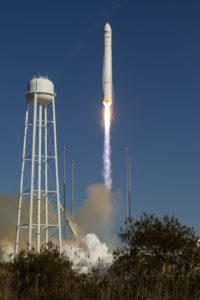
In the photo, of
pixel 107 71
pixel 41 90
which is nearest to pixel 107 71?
pixel 107 71

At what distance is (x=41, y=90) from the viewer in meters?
68.1

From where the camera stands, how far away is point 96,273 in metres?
19.8

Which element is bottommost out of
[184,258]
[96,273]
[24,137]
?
[96,273]

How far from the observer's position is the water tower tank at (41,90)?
6800 centimetres

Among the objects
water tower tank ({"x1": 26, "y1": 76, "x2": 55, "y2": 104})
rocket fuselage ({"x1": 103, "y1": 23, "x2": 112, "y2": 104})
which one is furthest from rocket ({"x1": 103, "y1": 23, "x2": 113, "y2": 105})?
water tower tank ({"x1": 26, "y1": 76, "x2": 55, "y2": 104})

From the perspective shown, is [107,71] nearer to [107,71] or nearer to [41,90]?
[107,71]

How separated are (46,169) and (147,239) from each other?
A: 18495mm

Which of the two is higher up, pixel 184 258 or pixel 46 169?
pixel 46 169

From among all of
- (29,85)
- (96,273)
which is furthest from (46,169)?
(96,273)

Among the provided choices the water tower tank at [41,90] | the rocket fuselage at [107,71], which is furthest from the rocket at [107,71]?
the water tower tank at [41,90]

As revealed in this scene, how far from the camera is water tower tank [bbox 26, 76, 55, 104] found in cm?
6800

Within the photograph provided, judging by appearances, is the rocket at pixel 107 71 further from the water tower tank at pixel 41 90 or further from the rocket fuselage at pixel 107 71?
the water tower tank at pixel 41 90

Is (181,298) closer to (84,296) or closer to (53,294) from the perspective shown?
(84,296)

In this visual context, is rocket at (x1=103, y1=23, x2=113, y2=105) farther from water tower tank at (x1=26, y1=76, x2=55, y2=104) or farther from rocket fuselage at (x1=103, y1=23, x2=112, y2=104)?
water tower tank at (x1=26, y1=76, x2=55, y2=104)
